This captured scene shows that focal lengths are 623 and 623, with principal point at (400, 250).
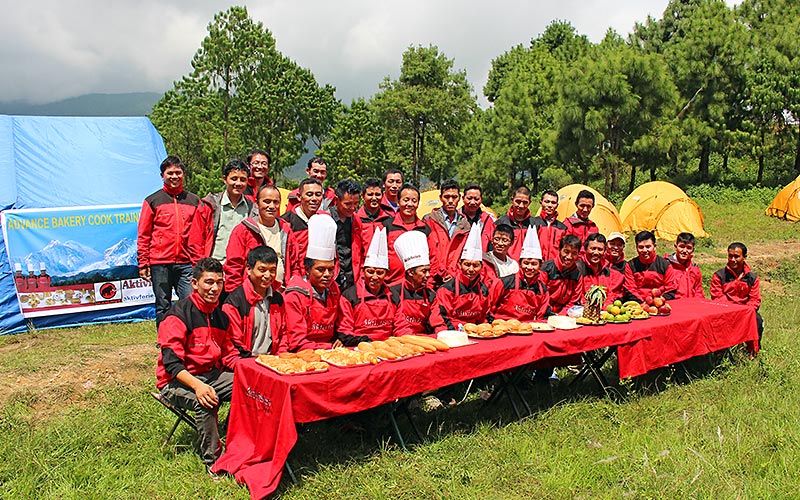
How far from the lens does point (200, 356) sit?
418cm

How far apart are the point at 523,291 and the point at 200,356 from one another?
9.55 feet

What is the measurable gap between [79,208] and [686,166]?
90.3 feet

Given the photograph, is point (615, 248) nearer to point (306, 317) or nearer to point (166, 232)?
point (306, 317)

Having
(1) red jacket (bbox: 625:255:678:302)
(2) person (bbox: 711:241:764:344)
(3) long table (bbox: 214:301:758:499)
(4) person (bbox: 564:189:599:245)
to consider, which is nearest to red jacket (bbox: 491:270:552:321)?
(3) long table (bbox: 214:301:758:499)

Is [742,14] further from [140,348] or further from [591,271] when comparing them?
[140,348]

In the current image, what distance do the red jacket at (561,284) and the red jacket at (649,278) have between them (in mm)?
990

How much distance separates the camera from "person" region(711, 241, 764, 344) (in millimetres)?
7004

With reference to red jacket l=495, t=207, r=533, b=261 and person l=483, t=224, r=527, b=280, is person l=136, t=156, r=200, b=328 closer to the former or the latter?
person l=483, t=224, r=527, b=280

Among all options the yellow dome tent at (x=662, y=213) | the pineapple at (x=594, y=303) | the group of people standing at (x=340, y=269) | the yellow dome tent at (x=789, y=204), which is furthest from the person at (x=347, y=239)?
the yellow dome tent at (x=789, y=204)

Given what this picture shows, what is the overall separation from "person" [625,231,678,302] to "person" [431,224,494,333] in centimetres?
227

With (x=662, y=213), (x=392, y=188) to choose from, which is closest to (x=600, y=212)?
(x=662, y=213)

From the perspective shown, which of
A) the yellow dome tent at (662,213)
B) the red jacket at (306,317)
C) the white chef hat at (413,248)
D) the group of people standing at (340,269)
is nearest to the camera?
the group of people standing at (340,269)

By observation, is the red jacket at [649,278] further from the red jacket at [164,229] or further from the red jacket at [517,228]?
Answer: the red jacket at [164,229]

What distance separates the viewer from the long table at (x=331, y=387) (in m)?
3.54
